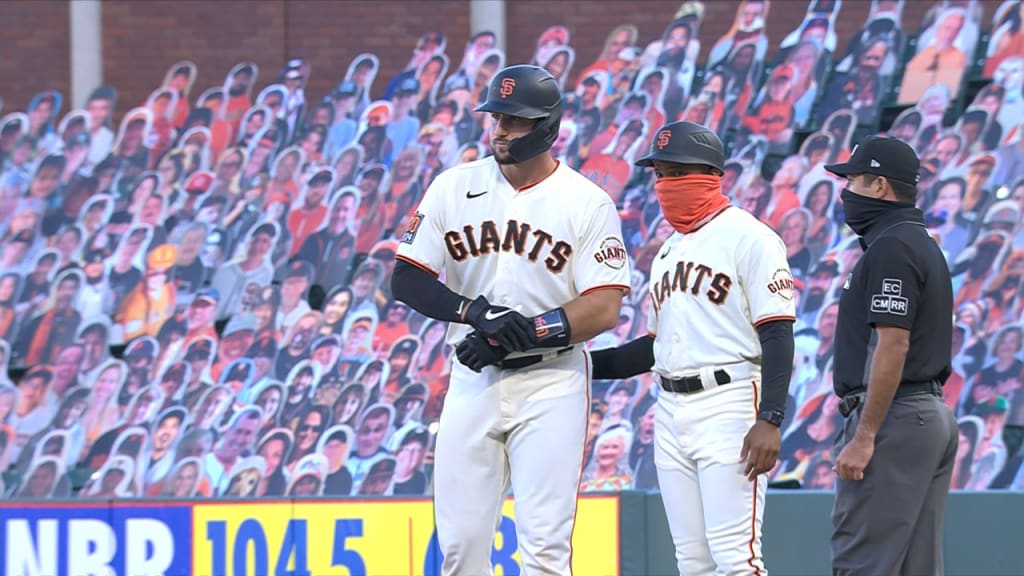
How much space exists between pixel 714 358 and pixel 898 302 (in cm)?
52

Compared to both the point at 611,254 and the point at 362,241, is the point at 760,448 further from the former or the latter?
the point at 362,241

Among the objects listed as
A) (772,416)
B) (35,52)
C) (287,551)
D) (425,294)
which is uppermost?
(35,52)

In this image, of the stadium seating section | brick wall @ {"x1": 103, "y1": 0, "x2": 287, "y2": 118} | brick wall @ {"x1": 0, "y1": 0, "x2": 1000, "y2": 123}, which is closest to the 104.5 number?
the stadium seating section

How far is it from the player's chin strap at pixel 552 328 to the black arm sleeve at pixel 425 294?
0.21 m

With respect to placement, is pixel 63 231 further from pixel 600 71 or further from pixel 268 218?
pixel 600 71

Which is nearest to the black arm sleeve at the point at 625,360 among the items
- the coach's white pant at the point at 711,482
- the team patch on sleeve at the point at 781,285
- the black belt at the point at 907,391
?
the coach's white pant at the point at 711,482

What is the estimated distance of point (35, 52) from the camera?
12875 mm

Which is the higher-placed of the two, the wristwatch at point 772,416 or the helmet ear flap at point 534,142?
the helmet ear flap at point 534,142

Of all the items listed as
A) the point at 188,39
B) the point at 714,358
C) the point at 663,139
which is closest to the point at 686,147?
the point at 663,139

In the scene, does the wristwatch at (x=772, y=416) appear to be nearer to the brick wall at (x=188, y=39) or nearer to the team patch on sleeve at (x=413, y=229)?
the team patch on sleeve at (x=413, y=229)

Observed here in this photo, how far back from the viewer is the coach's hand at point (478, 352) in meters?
3.76

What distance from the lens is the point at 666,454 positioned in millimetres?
4035

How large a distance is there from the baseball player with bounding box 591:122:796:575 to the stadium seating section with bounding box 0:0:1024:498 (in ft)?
6.96

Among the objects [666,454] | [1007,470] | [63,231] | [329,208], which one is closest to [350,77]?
[329,208]
